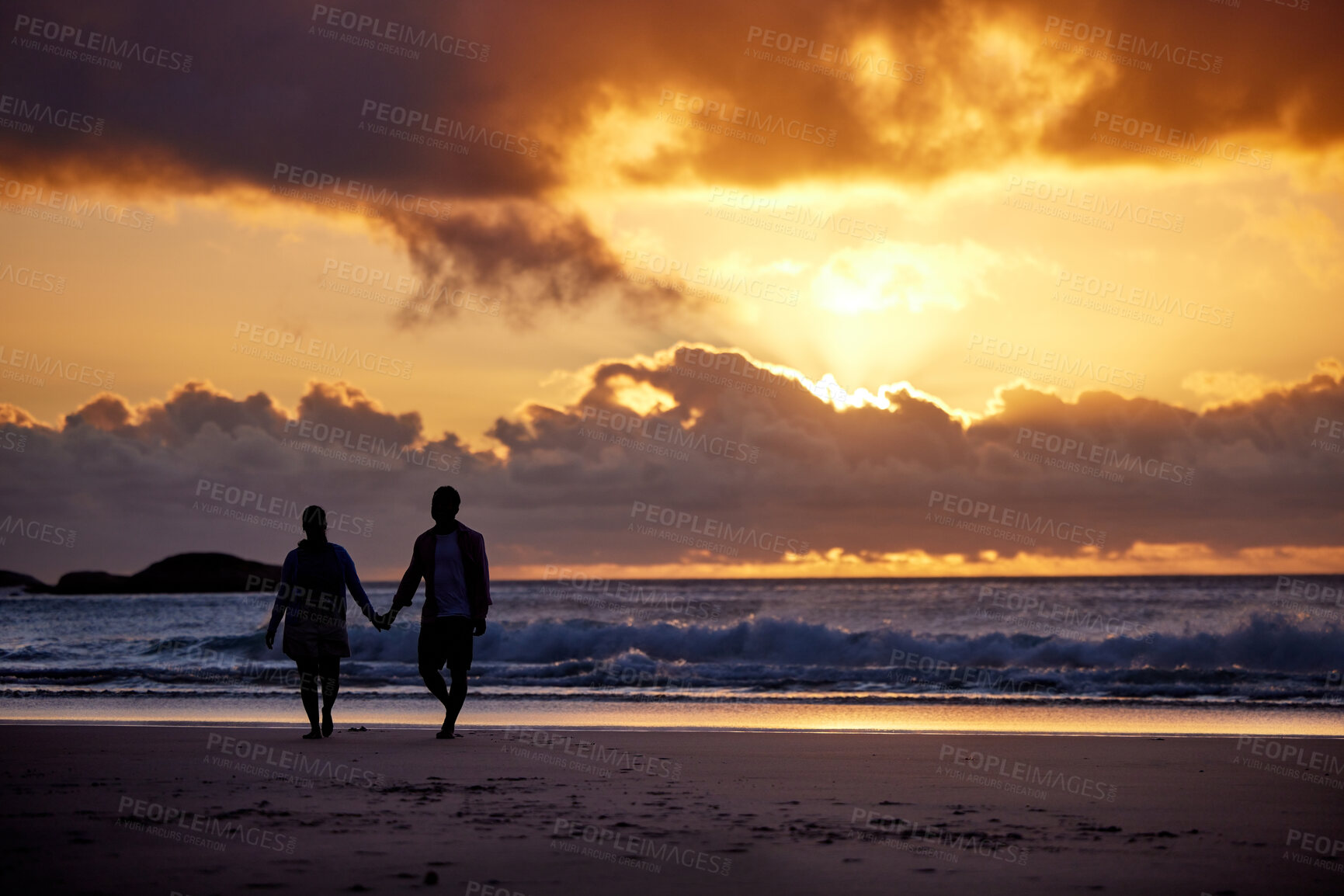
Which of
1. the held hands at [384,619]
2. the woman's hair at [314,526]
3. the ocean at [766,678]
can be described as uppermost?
the woman's hair at [314,526]

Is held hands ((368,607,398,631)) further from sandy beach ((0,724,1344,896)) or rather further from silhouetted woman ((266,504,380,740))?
sandy beach ((0,724,1344,896))

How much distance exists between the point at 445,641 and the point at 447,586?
1.54 ft

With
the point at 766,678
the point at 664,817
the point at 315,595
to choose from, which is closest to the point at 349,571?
the point at 315,595

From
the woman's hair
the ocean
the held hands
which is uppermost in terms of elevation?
the woman's hair

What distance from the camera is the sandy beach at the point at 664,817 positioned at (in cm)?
439

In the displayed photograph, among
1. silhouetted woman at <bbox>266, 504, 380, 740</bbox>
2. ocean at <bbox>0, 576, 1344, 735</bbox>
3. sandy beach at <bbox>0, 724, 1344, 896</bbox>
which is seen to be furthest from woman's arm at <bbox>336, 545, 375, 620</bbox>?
ocean at <bbox>0, 576, 1344, 735</bbox>

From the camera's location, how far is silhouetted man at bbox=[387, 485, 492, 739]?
28.3 ft

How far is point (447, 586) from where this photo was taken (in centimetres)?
863

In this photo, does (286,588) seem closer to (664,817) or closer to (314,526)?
(314,526)

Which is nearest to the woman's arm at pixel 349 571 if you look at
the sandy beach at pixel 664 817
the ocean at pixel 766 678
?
the sandy beach at pixel 664 817

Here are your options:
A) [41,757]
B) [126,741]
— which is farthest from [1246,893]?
[126,741]

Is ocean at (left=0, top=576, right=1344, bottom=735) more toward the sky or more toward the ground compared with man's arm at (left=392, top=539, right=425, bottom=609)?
more toward the ground

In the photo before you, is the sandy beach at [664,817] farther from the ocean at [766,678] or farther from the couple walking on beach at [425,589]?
the ocean at [766,678]

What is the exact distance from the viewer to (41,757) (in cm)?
805
